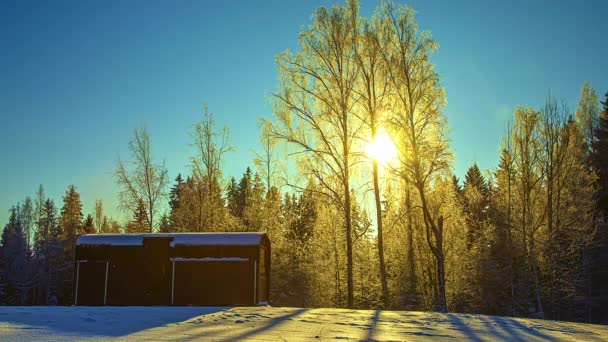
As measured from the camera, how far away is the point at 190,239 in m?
17.9

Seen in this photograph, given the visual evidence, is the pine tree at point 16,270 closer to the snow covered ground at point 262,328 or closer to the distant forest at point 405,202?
the distant forest at point 405,202

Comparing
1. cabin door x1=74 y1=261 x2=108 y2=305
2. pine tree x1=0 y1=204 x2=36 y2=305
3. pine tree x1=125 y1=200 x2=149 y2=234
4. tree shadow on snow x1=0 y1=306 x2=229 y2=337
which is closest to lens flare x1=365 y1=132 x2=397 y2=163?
tree shadow on snow x1=0 y1=306 x2=229 y2=337

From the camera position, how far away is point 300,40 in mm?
20359

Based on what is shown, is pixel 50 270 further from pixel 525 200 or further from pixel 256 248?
pixel 525 200

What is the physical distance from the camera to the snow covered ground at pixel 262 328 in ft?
22.8

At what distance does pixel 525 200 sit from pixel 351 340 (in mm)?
24748

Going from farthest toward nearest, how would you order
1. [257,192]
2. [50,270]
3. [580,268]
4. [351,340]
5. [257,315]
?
[50,270], [257,192], [580,268], [257,315], [351,340]

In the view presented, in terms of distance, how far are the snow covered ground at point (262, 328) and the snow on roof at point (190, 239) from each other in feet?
24.0

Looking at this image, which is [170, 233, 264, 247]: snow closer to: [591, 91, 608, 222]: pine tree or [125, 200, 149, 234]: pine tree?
[125, 200, 149, 234]: pine tree

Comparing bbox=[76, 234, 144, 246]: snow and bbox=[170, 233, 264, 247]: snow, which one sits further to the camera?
bbox=[76, 234, 144, 246]: snow

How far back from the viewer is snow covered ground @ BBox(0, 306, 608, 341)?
694 cm

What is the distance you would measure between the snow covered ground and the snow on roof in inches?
288

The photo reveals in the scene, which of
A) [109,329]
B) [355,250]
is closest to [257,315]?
[109,329]

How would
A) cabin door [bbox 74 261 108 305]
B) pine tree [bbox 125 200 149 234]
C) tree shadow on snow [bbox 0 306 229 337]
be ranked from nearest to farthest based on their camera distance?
tree shadow on snow [bbox 0 306 229 337], cabin door [bbox 74 261 108 305], pine tree [bbox 125 200 149 234]
